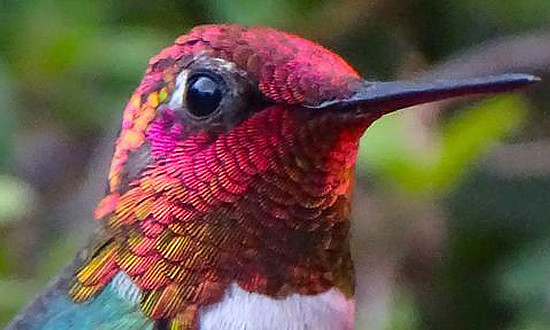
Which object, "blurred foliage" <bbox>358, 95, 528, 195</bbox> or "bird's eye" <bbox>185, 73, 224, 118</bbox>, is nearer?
"bird's eye" <bbox>185, 73, 224, 118</bbox>

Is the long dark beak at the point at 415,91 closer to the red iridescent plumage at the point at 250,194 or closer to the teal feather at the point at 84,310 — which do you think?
the red iridescent plumage at the point at 250,194

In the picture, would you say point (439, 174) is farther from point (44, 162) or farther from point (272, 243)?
point (44, 162)

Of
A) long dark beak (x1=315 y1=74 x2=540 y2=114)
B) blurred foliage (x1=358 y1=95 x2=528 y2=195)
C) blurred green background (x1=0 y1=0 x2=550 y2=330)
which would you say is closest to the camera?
long dark beak (x1=315 y1=74 x2=540 y2=114)

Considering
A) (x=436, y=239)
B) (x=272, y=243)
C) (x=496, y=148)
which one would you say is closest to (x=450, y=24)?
(x=496, y=148)

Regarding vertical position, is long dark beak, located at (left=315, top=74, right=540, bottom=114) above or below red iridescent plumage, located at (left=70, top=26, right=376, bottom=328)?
above

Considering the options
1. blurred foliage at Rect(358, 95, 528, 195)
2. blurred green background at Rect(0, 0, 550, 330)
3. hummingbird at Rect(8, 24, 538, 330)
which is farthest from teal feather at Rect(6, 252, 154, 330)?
blurred foliage at Rect(358, 95, 528, 195)

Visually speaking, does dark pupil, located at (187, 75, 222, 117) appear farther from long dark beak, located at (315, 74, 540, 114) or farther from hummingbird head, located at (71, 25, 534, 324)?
long dark beak, located at (315, 74, 540, 114)
